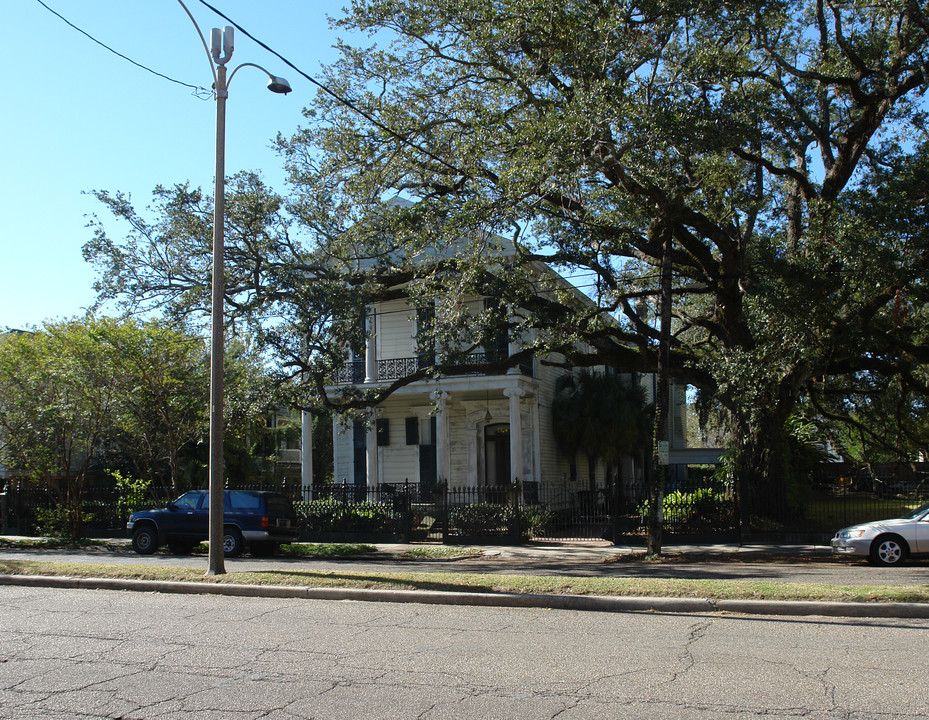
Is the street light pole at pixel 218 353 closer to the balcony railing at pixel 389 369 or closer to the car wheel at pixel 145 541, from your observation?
the car wheel at pixel 145 541

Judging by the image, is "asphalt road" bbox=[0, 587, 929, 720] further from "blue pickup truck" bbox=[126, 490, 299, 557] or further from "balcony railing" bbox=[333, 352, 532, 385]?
"balcony railing" bbox=[333, 352, 532, 385]

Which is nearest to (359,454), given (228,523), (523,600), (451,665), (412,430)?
(412,430)

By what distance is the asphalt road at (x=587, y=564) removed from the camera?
1348cm

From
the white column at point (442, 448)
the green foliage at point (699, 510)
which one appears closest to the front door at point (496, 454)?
the white column at point (442, 448)

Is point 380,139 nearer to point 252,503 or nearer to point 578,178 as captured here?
point 578,178

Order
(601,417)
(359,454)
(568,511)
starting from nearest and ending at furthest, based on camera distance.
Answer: (568,511)
(601,417)
(359,454)

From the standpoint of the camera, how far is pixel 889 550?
15258mm

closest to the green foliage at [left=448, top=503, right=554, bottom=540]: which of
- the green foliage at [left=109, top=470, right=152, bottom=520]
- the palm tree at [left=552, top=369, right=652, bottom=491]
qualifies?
the palm tree at [left=552, top=369, right=652, bottom=491]

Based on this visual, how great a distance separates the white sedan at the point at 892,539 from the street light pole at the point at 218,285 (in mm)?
11628

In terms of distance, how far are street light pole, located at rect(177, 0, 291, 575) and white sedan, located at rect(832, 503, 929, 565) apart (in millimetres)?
11628

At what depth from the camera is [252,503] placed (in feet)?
62.7

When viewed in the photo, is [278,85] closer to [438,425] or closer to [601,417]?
[438,425]

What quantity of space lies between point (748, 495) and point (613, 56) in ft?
36.4

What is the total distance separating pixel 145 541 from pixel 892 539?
16.4 m
